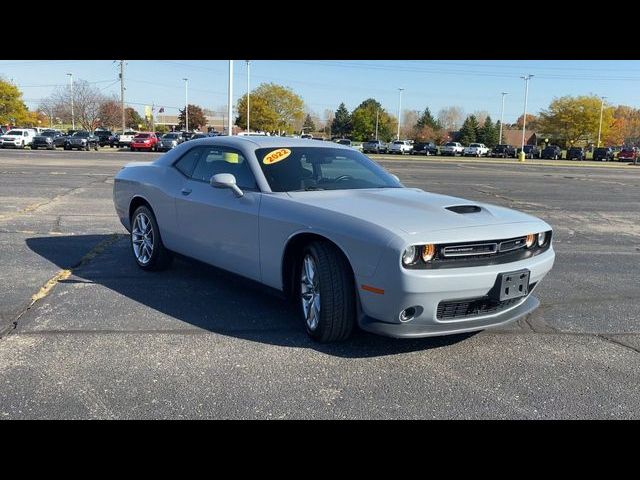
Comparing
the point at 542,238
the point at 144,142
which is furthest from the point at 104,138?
the point at 542,238

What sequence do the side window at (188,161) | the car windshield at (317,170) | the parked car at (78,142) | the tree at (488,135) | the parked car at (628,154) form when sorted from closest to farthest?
the car windshield at (317,170), the side window at (188,161), the parked car at (78,142), the parked car at (628,154), the tree at (488,135)

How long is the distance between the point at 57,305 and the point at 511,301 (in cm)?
381

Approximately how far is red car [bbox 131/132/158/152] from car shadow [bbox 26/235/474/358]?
144ft

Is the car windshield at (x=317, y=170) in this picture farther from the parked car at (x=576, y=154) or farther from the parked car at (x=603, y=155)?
the parked car at (x=603, y=155)

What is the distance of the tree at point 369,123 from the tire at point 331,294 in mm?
109208

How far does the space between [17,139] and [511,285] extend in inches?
1969

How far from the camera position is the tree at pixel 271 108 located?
81.6 metres

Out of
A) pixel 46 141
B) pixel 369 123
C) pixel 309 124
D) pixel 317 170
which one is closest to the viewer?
pixel 317 170

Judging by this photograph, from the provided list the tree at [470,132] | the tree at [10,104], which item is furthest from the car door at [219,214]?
the tree at [470,132]

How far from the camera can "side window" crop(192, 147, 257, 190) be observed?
506cm

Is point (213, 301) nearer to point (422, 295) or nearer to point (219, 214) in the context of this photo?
point (219, 214)

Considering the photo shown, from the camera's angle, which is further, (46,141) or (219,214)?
(46,141)

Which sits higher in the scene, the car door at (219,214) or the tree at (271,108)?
the tree at (271,108)

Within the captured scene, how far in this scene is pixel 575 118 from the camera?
93938mm
